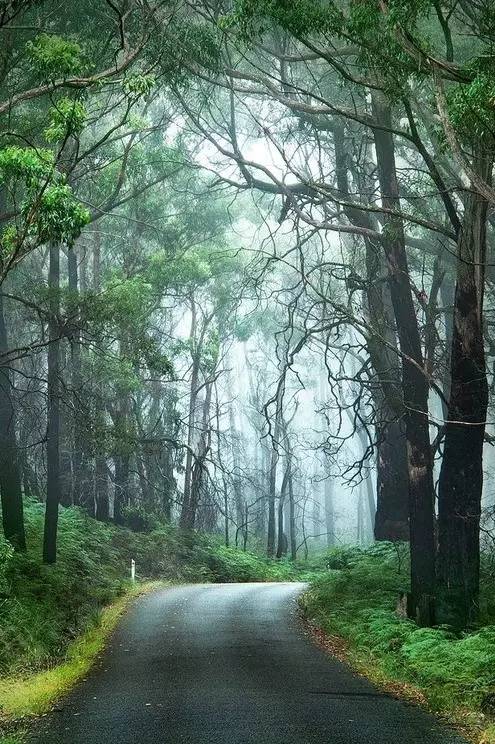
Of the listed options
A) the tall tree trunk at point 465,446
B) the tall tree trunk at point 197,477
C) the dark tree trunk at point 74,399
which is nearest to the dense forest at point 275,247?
the tall tree trunk at point 465,446

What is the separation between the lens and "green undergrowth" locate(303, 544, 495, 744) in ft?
30.0

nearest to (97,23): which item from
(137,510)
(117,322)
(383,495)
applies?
(117,322)

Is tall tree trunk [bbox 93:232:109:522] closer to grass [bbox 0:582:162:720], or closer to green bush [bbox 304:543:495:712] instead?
green bush [bbox 304:543:495:712]

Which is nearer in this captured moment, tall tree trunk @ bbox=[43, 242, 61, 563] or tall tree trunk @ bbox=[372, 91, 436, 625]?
tall tree trunk @ bbox=[372, 91, 436, 625]

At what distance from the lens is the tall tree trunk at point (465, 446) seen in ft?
39.7

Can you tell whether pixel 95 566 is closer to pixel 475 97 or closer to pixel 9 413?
pixel 9 413

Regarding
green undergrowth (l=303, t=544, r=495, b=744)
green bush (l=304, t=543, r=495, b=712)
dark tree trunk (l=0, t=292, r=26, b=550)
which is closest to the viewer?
green undergrowth (l=303, t=544, r=495, b=744)

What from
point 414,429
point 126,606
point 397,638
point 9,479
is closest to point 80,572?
point 126,606

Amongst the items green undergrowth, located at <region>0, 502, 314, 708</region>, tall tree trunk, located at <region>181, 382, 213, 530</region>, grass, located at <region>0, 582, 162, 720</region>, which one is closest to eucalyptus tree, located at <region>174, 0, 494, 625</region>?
grass, located at <region>0, 582, 162, 720</region>

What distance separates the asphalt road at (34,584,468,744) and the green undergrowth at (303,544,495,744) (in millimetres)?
387

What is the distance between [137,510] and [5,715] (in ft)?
66.2

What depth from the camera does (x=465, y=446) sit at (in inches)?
482

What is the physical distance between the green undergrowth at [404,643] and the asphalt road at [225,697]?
39 cm

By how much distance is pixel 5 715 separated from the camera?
9289 millimetres
